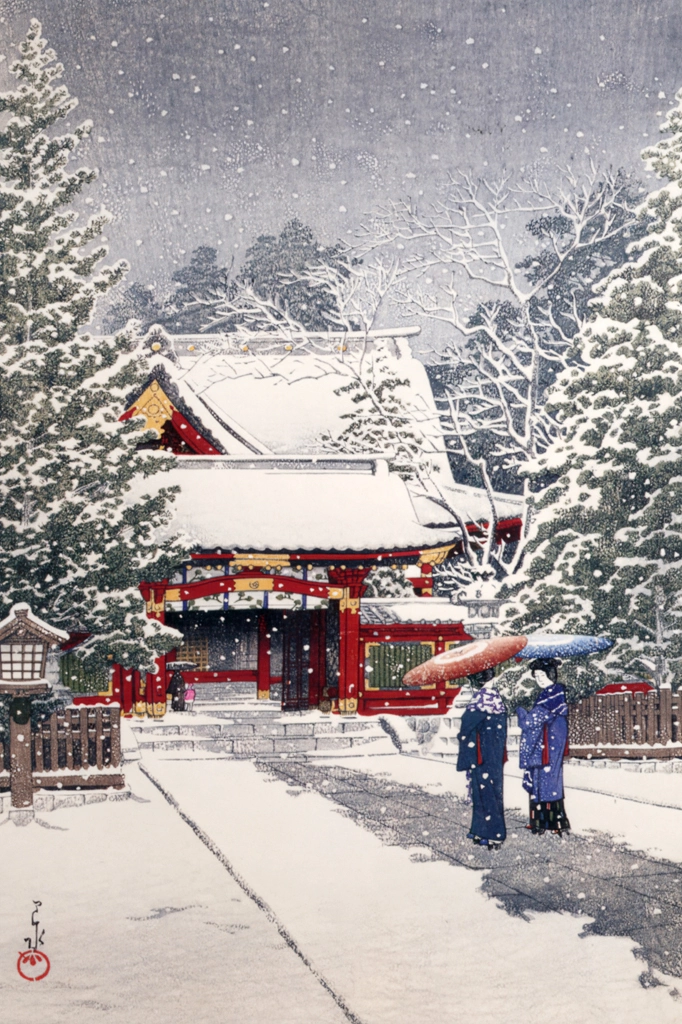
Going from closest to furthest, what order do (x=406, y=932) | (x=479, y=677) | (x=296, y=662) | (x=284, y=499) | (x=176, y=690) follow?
(x=406, y=932) → (x=479, y=677) → (x=176, y=690) → (x=284, y=499) → (x=296, y=662)

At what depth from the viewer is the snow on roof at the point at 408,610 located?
17.5 ft

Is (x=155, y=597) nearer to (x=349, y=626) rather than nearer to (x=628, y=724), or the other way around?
(x=349, y=626)

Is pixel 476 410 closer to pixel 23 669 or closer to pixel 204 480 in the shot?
pixel 204 480

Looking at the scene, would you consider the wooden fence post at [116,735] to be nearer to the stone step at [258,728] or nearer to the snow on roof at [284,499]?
the stone step at [258,728]

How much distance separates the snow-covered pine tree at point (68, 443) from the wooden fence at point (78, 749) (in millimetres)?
363

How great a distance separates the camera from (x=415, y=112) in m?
4.61

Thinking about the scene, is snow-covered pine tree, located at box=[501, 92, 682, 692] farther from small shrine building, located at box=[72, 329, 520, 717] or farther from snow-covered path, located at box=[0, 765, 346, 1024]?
snow-covered path, located at box=[0, 765, 346, 1024]

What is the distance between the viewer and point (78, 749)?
4.97 m

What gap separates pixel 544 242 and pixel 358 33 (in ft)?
4.26

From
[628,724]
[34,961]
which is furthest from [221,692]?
[628,724]

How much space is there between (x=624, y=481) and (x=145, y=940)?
3.16m

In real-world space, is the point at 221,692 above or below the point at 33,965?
above

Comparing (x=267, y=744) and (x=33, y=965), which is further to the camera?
(x=267, y=744)

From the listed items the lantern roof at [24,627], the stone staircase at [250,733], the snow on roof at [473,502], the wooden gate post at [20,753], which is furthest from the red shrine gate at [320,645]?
the lantern roof at [24,627]
